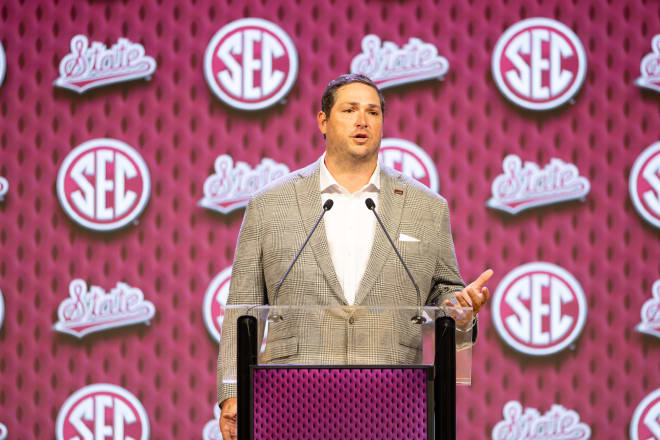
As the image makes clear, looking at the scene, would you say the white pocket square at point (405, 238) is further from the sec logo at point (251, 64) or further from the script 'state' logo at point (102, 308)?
the script 'state' logo at point (102, 308)

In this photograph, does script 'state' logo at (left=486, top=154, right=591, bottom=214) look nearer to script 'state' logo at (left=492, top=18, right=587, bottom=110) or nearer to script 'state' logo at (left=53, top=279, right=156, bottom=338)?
script 'state' logo at (left=492, top=18, right=587, bottom=110)

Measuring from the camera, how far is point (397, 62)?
3.96m

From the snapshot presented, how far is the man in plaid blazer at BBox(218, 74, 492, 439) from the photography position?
7.41ft

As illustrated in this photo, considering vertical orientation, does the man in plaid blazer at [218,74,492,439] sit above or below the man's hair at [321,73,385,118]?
below

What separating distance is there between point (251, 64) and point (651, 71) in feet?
6.18

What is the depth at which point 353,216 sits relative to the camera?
2377 mm

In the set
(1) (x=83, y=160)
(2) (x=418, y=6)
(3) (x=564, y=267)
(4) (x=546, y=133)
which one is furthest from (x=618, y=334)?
(1) (x=83, y=160)

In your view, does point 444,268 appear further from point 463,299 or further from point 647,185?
point 647,185

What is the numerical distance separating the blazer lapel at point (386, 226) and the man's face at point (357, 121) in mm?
98

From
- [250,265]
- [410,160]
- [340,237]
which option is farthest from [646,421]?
[250,265]

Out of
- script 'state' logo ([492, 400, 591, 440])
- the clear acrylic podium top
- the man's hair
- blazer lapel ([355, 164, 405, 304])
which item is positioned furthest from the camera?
script 'state' logo ([492, 400, 591, 440])

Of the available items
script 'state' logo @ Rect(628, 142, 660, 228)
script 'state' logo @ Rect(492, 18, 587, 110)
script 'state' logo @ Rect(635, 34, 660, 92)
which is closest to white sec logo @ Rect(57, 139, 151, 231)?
script 'state' logo @ Rect(492, 18, 587, 110)

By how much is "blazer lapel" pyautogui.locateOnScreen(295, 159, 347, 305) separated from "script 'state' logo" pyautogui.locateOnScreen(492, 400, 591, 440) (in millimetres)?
1982

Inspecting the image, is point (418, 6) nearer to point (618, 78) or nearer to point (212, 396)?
point (618, 78)
